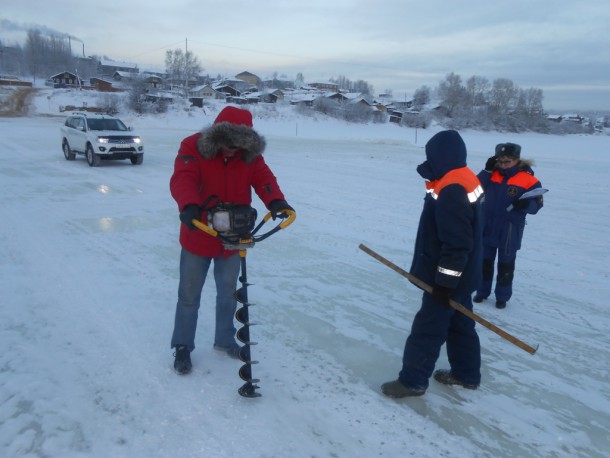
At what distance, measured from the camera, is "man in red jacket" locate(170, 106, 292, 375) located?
3.04 meters

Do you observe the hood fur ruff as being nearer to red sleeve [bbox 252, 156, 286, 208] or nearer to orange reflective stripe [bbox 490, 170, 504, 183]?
red sleeve [bbox 252, 156, 286, 208]

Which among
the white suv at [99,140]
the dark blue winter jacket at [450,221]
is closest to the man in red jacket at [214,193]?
the dark blue winter jacket at [450,221]

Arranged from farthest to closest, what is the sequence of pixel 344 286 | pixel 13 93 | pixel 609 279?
pixel 13 93
pixel 609 279
pixel 344 286

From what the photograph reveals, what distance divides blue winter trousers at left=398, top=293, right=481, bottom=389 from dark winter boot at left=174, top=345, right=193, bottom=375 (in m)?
1.57

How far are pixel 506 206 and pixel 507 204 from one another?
0.08 ft

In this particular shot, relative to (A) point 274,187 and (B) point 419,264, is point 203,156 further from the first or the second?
(B) point 419,264

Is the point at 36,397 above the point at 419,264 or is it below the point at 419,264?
below

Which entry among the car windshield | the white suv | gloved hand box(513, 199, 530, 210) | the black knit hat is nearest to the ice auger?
the black knit hat

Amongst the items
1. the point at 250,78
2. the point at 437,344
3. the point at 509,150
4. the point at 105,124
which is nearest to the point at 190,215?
the point at 437,344

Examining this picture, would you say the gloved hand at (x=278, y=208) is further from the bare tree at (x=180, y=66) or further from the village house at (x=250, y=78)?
the village house at (x=250, y=78)

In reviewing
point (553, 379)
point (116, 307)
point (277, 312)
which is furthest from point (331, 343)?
point (116, 307)

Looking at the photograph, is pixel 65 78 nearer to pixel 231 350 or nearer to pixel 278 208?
pixel 231 350

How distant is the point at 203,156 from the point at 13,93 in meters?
74.7

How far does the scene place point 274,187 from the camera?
340 cm
